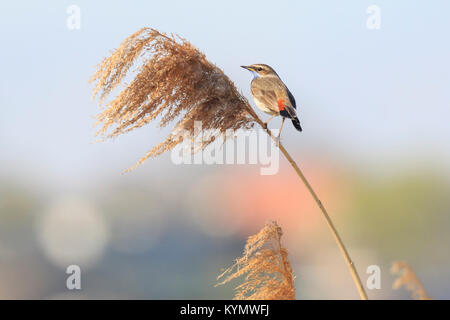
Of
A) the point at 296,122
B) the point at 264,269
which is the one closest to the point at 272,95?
the point at 296,122

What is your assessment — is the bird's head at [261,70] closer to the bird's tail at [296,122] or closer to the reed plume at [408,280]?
the bird's tail at [296,122]

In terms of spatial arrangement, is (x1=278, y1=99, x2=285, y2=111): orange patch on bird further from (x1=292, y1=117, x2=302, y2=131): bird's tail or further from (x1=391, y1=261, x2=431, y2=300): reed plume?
(x1=391, y1=261, x2=431, y2=300): reed plume

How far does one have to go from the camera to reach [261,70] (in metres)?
3.22

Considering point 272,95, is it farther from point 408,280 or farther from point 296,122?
point 408,280

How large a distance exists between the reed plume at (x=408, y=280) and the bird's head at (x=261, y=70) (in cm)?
186

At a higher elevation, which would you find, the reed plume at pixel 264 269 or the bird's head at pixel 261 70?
the bird's head at pixel 261 70

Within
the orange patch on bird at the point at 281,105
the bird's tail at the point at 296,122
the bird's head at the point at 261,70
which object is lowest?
the bird's tail at the point at 296,122

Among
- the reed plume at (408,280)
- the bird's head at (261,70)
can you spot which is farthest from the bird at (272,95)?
the reed plume at (408,280)

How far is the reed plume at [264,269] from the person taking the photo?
2.20 metres

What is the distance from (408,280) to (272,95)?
5.09ft

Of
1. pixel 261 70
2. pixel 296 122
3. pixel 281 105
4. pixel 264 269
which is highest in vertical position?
pixel 261 70

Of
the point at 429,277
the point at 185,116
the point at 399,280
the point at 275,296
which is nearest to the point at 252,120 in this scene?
the point at 185,116

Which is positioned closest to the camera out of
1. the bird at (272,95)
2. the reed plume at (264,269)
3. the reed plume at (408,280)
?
the reed plume at (408,280)

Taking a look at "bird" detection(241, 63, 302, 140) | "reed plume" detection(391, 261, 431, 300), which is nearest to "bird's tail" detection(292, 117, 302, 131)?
"bird" detection(241, 63, 302, 140)
